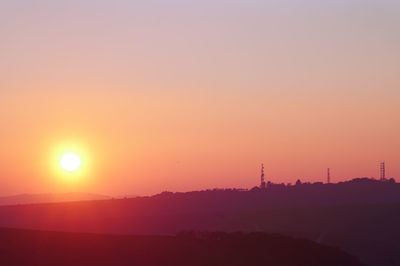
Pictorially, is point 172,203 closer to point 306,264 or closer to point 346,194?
point 346,194

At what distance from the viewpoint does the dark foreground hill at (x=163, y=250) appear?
106 feet

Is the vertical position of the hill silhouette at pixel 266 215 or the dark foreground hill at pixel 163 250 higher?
the hill silhouette at pixel 266 215

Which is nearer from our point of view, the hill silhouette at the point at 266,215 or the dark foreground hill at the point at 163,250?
the dark foreground hill at the point at 163,250

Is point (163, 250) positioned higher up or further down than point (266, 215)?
further down

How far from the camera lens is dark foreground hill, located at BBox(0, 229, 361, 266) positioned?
32.2m

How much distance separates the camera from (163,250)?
123 feet

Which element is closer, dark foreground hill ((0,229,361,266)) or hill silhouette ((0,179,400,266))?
dark foreground hill ((0,229,361,266))

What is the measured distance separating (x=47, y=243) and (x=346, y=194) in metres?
103

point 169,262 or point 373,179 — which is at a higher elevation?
point 373,179

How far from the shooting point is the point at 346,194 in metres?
132

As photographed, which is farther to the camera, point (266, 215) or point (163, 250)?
point (266, 215)

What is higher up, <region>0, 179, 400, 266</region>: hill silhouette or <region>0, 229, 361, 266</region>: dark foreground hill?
<region>0, 179, 400, 266</region>: hill silhouette

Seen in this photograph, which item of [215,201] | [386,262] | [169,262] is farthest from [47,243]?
[215,201]

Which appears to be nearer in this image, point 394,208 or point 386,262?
point 386,262
